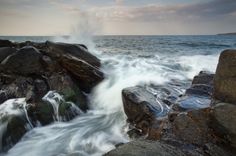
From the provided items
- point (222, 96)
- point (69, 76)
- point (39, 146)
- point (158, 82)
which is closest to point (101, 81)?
point (69, 76)

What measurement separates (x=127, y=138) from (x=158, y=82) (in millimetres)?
4429

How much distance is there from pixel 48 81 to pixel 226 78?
5786 millimetres

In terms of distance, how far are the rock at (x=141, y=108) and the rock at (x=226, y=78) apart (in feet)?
5.01

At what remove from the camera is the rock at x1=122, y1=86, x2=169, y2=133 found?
18.7 ft

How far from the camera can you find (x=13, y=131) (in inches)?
234

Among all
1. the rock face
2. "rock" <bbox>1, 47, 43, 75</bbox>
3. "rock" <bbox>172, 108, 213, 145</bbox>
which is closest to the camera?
"rock" <bbox>172, 108, 213, 145</bbox>

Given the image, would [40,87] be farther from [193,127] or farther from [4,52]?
[193,127]

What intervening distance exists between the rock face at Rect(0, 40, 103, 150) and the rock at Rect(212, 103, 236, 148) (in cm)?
448

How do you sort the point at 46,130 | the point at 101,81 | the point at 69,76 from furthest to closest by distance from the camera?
the point at 101,81, the point at 69,76, the point at 46,130

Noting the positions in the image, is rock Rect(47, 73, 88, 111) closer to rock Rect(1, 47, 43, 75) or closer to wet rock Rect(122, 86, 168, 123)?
rock Rect(1, 47, 43, 75)

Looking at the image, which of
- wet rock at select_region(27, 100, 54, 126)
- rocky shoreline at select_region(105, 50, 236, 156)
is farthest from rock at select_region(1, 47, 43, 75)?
rocky shoreline at select_region(105, 50, 236, 156)

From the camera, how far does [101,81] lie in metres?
9.32

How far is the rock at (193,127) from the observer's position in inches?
158

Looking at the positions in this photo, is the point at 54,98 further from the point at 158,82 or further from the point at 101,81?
the point at 158,82
